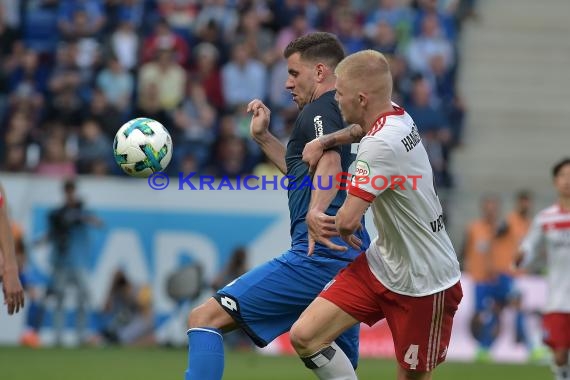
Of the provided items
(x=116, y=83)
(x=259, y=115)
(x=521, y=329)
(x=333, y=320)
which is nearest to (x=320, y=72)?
(x=259, y=115)

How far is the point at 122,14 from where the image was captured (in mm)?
19469

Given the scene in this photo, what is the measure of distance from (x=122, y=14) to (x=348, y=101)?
12.7 metres

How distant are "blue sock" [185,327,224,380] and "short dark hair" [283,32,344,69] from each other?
1.95 metres

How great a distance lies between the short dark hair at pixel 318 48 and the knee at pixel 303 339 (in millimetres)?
1846

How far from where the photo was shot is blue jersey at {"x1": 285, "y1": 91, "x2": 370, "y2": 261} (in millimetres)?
7812

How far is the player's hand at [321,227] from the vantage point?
23.9ft

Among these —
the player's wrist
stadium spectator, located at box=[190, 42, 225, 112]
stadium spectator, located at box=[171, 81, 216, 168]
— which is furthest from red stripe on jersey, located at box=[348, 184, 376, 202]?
stadium spectator, located at box=[190, 42, 225, 112]

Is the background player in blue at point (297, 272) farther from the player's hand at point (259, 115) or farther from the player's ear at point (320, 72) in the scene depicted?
the player's hand at point (259, 115)

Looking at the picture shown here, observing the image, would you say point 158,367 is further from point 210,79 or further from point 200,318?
point 210,79

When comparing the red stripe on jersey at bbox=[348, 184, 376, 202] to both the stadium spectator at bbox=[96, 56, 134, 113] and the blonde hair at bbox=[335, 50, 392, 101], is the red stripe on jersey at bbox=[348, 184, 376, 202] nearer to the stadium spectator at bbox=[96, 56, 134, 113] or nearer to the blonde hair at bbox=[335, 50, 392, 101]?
the blonde hair at bbox=[335, 50, 392, 101]

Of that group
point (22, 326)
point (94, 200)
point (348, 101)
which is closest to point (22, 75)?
point (94, 200)

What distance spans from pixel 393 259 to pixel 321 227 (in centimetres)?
53

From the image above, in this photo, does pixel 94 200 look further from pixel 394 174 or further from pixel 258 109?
pixel 394 174

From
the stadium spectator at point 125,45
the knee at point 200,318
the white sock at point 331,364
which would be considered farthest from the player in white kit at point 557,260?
the stadium spectator at point 125,45
